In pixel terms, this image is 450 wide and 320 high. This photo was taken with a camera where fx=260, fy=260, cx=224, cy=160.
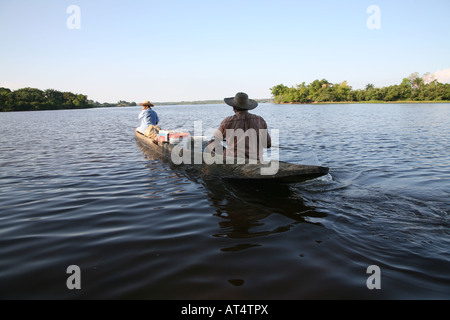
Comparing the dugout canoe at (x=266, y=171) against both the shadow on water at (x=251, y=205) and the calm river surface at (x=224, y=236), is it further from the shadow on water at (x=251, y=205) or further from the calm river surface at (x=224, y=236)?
the calm river surface at (x=224, y=236)

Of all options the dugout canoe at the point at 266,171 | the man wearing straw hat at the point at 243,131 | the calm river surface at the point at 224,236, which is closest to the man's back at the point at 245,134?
the man wearing straw hat at the point at 243,131

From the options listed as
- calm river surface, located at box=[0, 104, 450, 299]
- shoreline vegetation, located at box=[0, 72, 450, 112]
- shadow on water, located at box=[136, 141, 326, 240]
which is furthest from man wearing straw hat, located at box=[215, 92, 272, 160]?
shoreline vegetation, located at box=[0, 72, 450, 112]

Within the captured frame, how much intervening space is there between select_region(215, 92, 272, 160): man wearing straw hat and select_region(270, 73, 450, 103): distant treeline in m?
95.6

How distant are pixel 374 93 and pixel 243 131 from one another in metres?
105

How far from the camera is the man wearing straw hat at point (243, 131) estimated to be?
575cm

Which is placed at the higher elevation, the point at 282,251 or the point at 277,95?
the point at 277,95

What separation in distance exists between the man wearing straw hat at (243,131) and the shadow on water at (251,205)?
→ 731mm

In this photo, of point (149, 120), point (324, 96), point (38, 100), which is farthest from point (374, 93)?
point (38, 100)

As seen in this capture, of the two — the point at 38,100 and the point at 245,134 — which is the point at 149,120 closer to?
the point at 245,134

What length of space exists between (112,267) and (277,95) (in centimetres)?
15423

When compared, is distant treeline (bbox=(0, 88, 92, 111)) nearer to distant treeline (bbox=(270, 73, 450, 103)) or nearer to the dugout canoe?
distant treeline (bbox=(270, 73, 450, 103))
